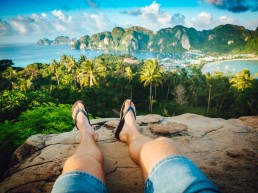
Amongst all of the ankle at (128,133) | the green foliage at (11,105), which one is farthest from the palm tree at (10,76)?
the ankle at (128,133)

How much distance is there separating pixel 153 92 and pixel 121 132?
100 feet

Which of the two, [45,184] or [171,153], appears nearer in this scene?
[171,153]

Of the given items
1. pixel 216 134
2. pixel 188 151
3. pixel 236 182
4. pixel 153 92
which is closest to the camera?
pixel 236 182

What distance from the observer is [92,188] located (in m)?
0.97

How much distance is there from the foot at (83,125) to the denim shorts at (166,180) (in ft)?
3.52

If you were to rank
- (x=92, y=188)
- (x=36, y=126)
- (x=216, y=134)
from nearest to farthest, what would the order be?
1. (x=92, y=188)
2. (x=216, y=134)
3. (x=36, y=126)

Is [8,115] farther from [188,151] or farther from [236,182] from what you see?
[236,182]

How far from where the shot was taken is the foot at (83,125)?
84.8 inches

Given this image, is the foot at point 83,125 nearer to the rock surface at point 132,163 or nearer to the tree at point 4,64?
the rock surface at point 132,163

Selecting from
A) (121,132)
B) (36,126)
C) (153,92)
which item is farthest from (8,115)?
(153,92)

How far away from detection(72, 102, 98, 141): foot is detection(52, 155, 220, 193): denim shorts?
1.07 meters

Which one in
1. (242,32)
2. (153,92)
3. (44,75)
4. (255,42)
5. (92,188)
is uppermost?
(242,32)

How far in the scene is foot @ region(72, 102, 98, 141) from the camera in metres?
2.15

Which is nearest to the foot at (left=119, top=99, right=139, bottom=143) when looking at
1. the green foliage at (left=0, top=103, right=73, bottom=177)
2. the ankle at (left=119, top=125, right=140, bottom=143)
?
the ankle at (left=119, top=125, right=140, bottom=143)
